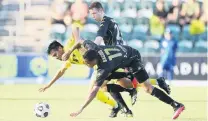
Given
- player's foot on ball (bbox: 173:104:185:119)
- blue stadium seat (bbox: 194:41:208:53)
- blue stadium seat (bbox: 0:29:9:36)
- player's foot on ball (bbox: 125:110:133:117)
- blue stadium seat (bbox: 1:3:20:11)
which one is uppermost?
blue stadium seat (bbox: 1:3:20:11)

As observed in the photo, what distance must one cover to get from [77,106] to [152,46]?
9.71m

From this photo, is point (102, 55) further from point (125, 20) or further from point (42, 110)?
point (125, 20)

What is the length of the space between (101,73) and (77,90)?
9.01 meters

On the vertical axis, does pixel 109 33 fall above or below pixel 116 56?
above

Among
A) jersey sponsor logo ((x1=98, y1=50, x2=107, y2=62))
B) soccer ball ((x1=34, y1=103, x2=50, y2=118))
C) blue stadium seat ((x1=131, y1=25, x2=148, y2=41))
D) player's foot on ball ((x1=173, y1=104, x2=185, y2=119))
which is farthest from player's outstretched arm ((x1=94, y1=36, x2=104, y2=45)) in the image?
blue stadium seat ((x1=131, y1=25, x2=148, y2=41))

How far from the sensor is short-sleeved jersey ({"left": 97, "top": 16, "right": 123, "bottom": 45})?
33.5 ft

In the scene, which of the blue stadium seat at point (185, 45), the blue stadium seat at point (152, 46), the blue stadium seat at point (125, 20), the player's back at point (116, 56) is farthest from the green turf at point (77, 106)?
the blue stadium seat at point (185, 45)

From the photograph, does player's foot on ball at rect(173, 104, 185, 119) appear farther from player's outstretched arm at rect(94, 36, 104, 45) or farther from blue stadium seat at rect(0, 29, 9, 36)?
blue stadium seat at rect(0, 29, 9, 36)

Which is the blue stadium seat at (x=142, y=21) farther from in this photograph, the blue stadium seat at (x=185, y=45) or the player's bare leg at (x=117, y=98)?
the player's bare leg at (x=117, y=98)

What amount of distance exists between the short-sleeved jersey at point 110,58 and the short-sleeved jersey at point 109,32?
30.7 inches

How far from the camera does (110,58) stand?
9.16 meters

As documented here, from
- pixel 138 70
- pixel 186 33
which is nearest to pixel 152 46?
pixel 186 33

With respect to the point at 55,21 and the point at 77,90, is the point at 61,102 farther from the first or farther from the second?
the point at 55,21

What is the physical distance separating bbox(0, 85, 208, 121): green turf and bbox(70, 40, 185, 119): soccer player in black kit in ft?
1.80
